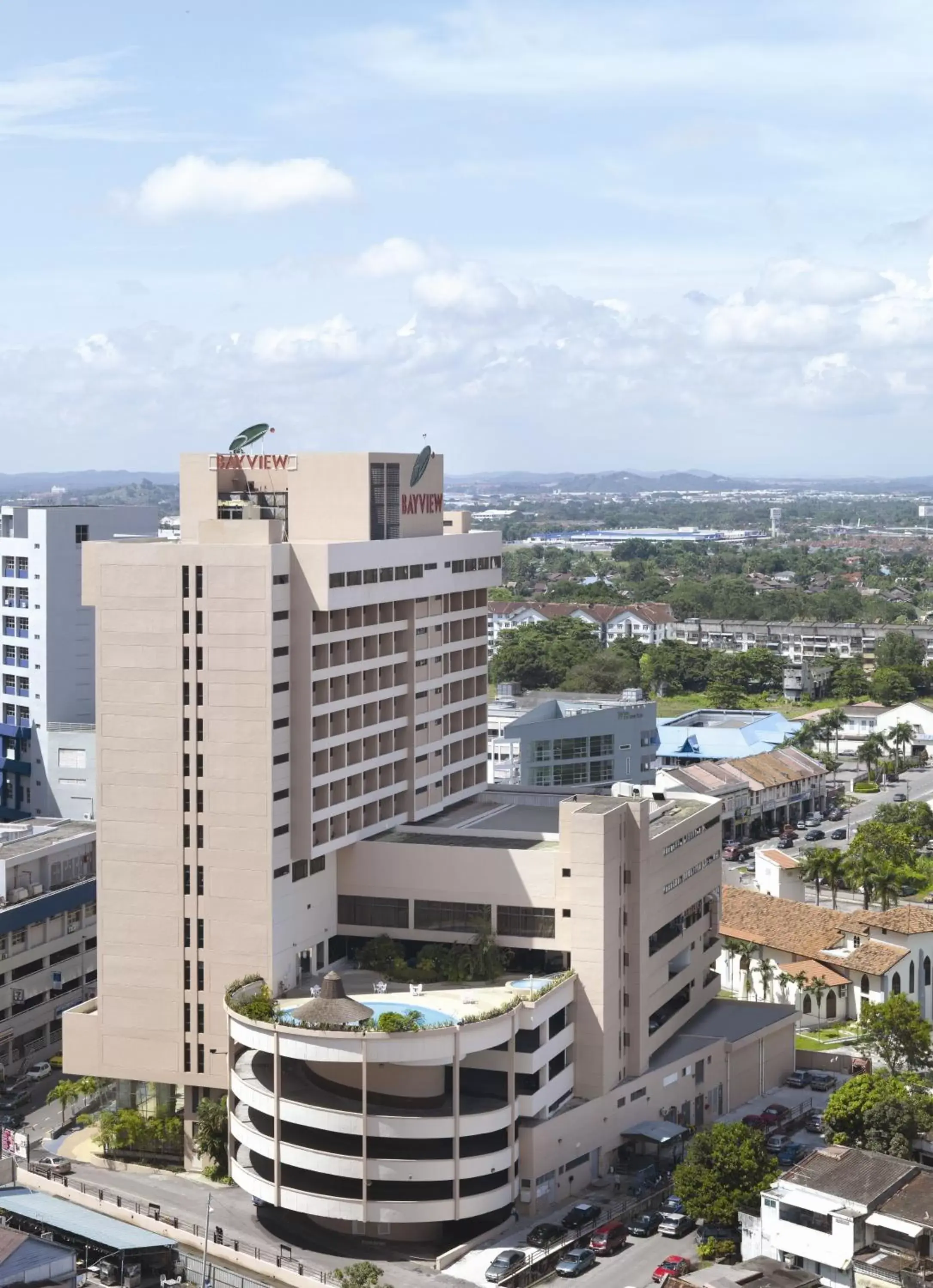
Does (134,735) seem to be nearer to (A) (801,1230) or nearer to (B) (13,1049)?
(B) (13,1049)

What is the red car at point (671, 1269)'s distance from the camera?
53438 millimetres

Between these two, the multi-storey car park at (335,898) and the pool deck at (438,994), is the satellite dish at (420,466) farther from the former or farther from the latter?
the pool deck at (438,994)

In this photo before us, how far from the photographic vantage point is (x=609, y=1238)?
56.0 m

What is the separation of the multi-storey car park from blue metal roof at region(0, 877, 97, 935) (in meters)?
9.07

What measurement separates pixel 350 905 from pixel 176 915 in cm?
777

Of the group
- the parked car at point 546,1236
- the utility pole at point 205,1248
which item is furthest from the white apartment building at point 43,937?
the parked car at point 546,1236

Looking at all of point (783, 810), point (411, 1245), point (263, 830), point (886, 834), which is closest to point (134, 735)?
point (263, 830)

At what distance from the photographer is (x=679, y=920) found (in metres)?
71.8

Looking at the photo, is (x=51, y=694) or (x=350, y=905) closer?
(x=350, y=905)

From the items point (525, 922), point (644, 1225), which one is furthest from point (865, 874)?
point (644, 1225)

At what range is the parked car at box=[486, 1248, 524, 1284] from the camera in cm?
5344

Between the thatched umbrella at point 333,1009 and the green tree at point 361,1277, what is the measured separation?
775 centimetres

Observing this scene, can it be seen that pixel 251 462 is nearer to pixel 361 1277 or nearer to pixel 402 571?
pixel 402 571

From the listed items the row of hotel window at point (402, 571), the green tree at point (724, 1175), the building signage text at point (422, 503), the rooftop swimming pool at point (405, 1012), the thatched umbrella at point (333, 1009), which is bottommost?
the green tree at point (724, 1175)
